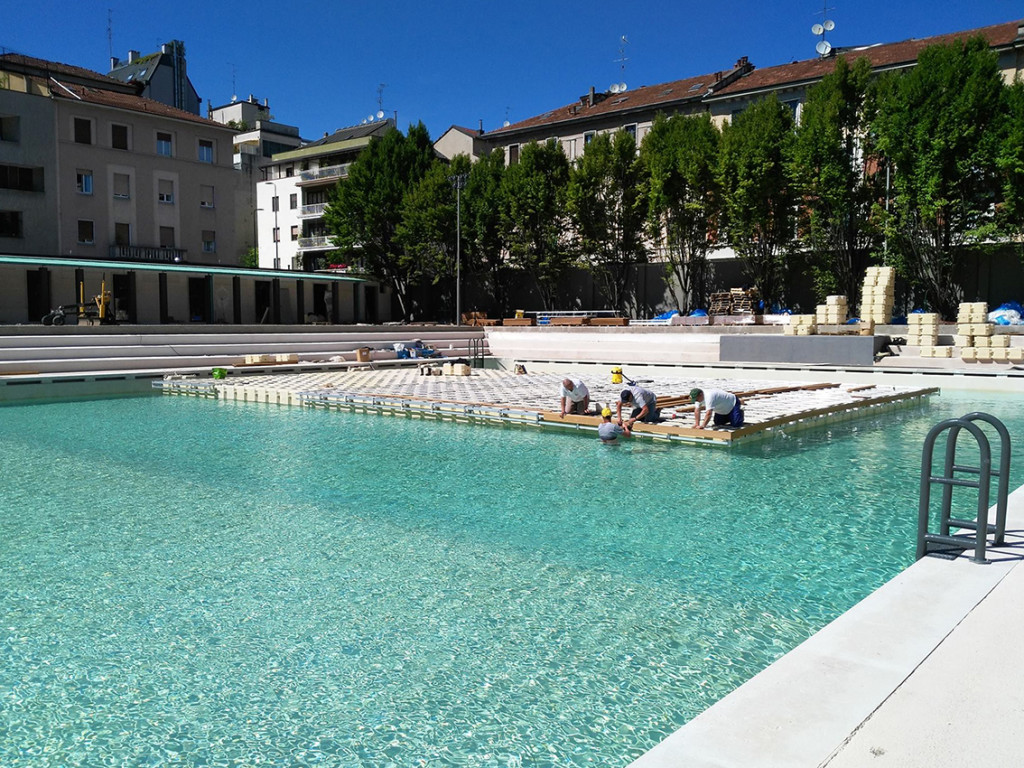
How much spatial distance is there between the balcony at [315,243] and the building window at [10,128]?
71.0 feet

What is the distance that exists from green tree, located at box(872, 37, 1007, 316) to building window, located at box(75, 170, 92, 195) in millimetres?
38258

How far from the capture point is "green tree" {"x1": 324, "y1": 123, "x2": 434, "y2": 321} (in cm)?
4509

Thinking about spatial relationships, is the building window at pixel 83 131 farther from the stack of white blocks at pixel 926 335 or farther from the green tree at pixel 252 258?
the stack of white blocks at pixel 926 335

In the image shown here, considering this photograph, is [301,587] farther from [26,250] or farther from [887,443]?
[26,250]

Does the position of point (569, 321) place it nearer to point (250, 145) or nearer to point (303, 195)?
point (303, 195)

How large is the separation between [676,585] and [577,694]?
1970mm

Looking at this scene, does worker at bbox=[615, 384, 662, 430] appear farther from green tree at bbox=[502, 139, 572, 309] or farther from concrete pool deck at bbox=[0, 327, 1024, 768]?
green tree at bbox=[502, 139, 572, 309]

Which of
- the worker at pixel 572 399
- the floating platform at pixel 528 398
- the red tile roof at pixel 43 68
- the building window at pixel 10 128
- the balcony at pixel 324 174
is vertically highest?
the red tile roof at pixel 43 68

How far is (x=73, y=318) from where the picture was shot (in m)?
32.1

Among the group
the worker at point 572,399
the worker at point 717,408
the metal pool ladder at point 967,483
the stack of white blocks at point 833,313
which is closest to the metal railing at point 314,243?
the stack of white blocks at point 833,313

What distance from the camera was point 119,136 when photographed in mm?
43469

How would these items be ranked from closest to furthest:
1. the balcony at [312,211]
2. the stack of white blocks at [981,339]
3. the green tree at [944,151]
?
1. the stack of white blocks at [981,339]
2. the green tree at [944,151]
3. the balcony at [312,211]

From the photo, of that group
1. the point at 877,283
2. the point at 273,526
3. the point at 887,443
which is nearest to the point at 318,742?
the point at 273,526

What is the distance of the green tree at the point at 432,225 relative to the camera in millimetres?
42250
